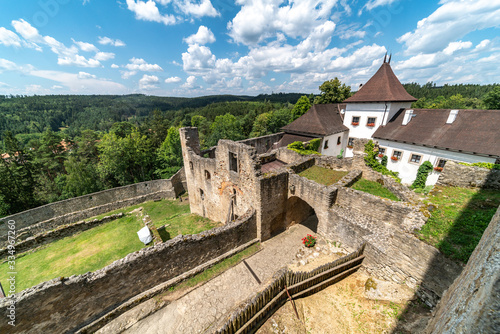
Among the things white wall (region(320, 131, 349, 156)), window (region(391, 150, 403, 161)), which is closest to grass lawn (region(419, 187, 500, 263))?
window (region(391, 150, 403, 161))

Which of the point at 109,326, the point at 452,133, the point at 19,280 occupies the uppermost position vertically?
the point at 452,133

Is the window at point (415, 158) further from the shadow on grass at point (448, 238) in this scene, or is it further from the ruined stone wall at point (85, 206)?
the ruined stone wall at point (85, 206)

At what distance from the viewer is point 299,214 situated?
14.8 metres

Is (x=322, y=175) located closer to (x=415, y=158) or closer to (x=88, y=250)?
(x=415, y=158)

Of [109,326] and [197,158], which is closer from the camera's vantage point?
[109,326]

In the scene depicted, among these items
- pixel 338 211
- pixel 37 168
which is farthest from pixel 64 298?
pixel 37 168

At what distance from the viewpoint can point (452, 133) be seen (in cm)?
1827

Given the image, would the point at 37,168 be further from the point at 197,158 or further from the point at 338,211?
the point at 338,211

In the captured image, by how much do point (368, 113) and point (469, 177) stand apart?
17.2m

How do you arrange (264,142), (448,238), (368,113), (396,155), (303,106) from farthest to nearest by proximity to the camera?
(303,106) → (264,142) → (368,113) → (396,155) → (448,238)

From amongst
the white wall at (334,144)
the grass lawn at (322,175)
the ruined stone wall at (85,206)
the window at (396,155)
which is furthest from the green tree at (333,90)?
the ruined stone wall at (85,206)

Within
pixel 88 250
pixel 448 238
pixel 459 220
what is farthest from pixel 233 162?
pixel 88 250

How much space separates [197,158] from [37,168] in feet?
118

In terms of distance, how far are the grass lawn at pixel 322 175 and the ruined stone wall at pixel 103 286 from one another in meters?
7.26
